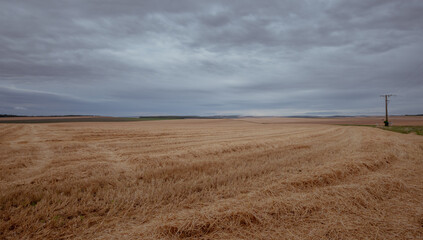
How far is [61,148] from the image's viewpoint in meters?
12.4

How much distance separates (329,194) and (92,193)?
6499 millimetres

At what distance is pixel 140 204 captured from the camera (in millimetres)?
4777

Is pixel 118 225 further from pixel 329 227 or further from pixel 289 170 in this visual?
pixel 289 170

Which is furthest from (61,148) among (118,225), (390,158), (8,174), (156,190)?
(390,158)

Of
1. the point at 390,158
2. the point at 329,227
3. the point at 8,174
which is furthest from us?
the point at 390,158

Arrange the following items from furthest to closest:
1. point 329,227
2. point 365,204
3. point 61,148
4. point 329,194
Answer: point 61,148
point 329,194
point 365,204
point 329,227

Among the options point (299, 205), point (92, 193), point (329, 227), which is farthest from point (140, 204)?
point (329, 227)

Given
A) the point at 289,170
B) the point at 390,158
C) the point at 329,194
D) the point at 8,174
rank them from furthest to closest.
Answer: the point at 390,158
the point at 289,170
the point at 8,174
the point at 329,194

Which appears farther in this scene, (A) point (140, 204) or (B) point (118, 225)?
(A) point (140, 204)

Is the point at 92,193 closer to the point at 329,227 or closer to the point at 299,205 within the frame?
the point at 299,205

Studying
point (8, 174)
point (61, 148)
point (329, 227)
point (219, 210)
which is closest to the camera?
point (329, 227)

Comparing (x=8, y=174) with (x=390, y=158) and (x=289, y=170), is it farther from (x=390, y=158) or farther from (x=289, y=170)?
(x=390, y=158)

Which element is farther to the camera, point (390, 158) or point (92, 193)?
point (390, 158)

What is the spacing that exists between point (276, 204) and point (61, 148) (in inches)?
534
